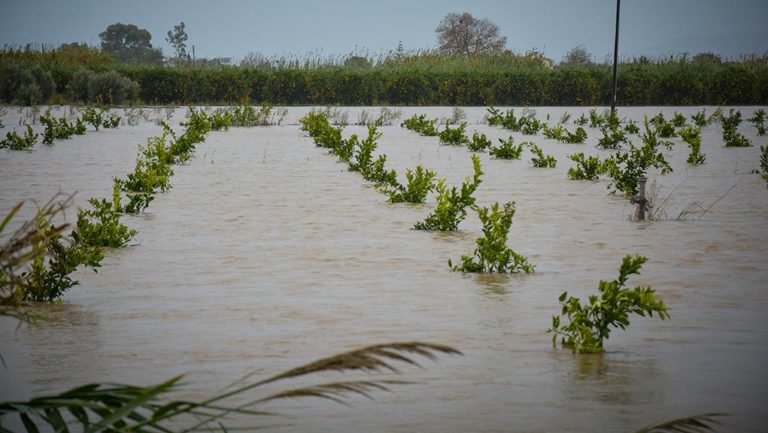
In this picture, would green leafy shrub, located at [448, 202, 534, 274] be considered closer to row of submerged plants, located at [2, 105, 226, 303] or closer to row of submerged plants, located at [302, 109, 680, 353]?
row of submerged plants, located at [302, 109, 680, 353]

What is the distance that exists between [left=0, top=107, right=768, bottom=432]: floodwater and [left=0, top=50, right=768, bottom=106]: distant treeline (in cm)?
2488

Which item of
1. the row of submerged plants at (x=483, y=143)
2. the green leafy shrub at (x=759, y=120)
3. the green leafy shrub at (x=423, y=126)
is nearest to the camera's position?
the row of submerged plants at (x=483, y=143)

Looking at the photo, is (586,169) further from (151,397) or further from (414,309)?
(151,397)

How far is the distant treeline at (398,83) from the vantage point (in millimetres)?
38500

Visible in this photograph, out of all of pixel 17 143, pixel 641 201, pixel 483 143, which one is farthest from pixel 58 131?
pixel 641 201

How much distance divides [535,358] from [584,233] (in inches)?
212

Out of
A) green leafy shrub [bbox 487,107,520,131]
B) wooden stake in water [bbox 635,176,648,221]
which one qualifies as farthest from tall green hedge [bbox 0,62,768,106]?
wooden stake in water [bbox 635,176,648,221]

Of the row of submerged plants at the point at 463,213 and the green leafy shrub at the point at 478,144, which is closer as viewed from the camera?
the row of submerged plants at the point at 463,213

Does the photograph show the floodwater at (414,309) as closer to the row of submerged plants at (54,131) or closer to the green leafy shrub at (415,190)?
the green leafy shrub at (415,190)

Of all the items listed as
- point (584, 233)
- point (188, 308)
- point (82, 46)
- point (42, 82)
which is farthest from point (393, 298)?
point (82, 46)

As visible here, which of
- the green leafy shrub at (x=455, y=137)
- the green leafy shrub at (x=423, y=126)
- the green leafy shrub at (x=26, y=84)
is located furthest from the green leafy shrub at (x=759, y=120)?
the green leafy shrub at (x=26, y=84)

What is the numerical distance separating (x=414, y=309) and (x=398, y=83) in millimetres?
37436

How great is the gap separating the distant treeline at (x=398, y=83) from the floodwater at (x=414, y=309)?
24.9 meters

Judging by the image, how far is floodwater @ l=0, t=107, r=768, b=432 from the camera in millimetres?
4914
